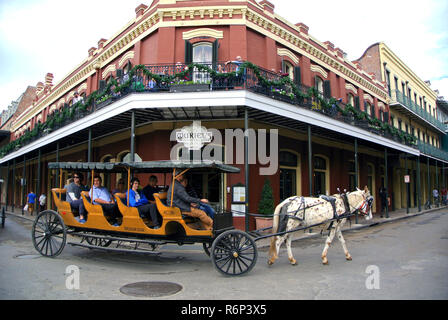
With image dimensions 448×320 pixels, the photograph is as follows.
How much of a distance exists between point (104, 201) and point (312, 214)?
4803 mm

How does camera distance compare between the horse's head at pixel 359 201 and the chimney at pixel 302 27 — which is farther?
the chimney at pixel 302 27

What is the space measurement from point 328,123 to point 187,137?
5.93m

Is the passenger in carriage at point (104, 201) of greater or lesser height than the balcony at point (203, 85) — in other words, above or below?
below

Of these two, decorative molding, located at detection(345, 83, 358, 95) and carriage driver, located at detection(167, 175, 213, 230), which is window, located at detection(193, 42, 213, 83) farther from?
decorative molding, located at detection(345, 83, 358, 95)

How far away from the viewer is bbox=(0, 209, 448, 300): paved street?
16.4 feet

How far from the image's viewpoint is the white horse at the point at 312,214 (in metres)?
7.07

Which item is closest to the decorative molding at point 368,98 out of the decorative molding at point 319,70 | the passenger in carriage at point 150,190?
the decorative molding at point 319,70

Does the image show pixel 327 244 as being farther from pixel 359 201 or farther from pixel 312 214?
pixel 359 201

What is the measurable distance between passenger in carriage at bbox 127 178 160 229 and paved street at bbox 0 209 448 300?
1.10m

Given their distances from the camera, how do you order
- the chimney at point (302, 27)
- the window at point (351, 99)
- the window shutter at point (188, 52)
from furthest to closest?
the window at point (351, 99) < the chimney at point (302, 27) < the window shutter at point (188, 52)

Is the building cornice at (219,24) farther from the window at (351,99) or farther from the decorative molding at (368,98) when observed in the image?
the decorative molding at (368,98)

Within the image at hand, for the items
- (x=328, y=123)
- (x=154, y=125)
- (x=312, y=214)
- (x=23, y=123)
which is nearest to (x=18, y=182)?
(x=23, y=123)

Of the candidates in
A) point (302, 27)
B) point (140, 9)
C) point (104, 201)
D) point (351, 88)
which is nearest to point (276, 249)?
point (104, 201)

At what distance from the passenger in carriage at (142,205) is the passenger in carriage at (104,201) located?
1.79 feet
